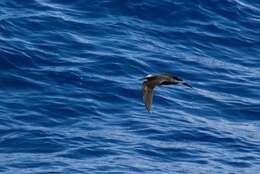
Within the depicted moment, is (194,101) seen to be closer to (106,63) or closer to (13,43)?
(106,63)

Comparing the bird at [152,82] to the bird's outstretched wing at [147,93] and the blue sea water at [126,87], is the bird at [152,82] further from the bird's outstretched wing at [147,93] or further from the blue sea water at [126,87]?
the blue sea water at [126,87]

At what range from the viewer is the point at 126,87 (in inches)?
1028

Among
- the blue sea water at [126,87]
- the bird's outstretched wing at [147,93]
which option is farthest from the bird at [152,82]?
the blue sea water at [126,87]

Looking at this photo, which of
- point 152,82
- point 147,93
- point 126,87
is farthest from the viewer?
point 126,87

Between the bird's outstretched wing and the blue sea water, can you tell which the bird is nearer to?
the bird's outstretched wing

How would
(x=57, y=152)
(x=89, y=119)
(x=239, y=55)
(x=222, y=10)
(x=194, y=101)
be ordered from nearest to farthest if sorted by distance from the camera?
1. (x=57, y=152)
2. (x=89, y=119)
3. (x=194, y=101)
4. (x=239, y=55)
5. (x=222, y=10)

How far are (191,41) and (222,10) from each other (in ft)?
8.51

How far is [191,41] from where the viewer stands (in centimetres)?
2959

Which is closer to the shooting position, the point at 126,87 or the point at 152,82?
the point at 152,82

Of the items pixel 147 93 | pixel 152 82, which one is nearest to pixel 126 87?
pixel 147 93

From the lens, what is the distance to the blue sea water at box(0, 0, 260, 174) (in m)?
23.3

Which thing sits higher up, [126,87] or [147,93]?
[126,87]

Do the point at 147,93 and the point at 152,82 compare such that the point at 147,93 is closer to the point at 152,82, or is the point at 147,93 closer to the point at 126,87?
the point at 152,82

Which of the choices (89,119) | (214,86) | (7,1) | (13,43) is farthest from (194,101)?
(7,1)
